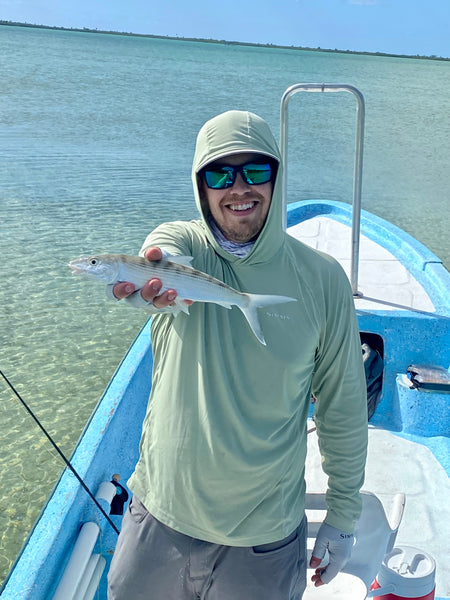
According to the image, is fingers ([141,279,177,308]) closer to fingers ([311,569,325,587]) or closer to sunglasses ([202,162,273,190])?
sunglasses ([202,162,273,190])

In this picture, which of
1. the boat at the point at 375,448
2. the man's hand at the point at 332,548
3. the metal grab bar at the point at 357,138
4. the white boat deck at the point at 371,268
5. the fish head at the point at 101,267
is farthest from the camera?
the white boat deck at the point at 371,268

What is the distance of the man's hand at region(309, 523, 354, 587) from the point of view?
2.16 metres

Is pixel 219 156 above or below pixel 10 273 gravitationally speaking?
above

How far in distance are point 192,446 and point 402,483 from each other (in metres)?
2.52

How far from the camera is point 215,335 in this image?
187 cm

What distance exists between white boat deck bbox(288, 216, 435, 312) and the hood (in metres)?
2.69

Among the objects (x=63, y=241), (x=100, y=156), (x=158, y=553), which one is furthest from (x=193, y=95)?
(x=158, y=553)

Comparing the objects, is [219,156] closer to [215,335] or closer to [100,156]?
[215,335]

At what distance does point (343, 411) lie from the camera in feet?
7.04

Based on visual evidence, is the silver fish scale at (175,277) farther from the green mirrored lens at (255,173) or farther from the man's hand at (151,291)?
the green mirrored lens at (255,173)

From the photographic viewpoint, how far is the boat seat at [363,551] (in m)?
2.38

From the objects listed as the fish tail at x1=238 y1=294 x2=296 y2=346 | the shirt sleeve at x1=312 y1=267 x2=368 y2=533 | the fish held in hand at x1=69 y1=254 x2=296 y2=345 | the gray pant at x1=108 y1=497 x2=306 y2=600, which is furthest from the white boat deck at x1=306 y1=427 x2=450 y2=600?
the fish held in hand at x1=69 y1=254 x2=296 y2=345

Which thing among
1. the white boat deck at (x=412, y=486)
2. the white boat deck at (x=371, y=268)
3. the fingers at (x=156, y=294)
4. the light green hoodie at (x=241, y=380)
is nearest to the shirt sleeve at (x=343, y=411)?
the light green hoodie at (x=241, y=380)

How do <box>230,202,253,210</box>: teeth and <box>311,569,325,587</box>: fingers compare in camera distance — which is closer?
<box>230,202,253,210</box>: teeth
